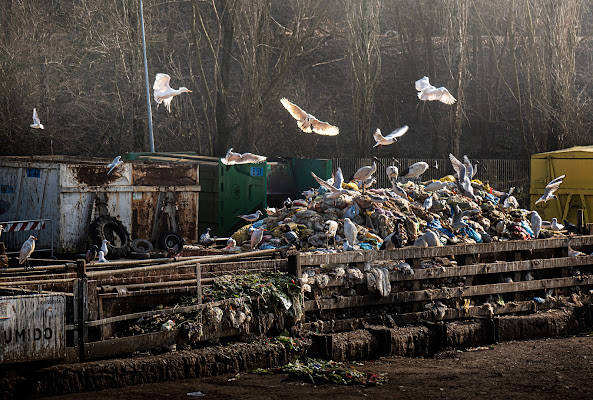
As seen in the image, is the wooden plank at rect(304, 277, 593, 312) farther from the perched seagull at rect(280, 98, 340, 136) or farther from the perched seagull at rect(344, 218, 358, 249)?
the perched seagull at rect(280, 98, 340, 136)

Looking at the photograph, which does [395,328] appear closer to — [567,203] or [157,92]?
[157,92]

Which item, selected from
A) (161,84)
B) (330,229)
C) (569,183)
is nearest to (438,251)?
(330,229)

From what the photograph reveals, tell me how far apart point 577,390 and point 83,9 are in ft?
81.5

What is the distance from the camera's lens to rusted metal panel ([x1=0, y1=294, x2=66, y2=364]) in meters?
6.69

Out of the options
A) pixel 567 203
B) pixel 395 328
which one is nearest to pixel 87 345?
A: pixel 395 328

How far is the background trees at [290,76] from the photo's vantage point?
24.4 meters

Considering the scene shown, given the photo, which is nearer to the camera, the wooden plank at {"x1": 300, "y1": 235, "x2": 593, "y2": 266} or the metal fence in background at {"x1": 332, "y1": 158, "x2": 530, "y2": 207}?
the wooden plank at {"x1": 300, "y1": 235, "x2": 593, "y2": 266}

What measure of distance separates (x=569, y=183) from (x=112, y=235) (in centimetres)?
1088

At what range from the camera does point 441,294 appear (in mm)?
10414

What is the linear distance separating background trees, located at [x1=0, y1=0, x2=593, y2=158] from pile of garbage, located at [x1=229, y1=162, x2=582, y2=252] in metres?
11.1

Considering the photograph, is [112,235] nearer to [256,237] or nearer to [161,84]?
[161,84]

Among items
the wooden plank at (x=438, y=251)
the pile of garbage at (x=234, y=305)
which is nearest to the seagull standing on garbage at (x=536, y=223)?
the wooden plank at (x=438, y=251)

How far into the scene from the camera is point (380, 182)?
2330 cm

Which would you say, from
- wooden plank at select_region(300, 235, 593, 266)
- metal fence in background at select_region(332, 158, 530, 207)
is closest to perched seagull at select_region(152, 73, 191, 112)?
wooden plank at select_region(300, 235, 593, 266)
